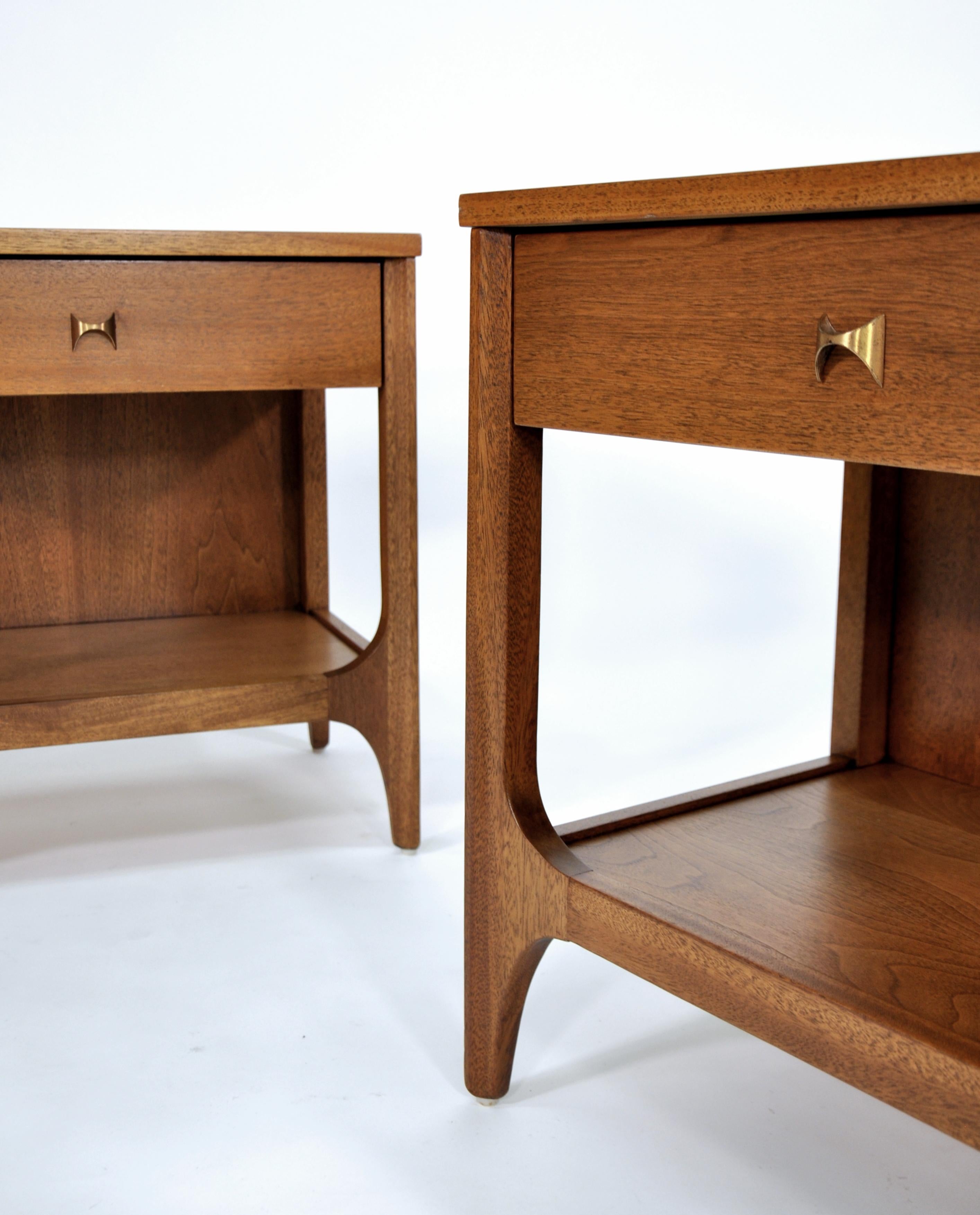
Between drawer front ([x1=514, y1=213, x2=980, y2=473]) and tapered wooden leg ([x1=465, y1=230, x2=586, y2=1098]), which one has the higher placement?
drawer front ([x1=514, y1=213, x2=980, y2=473])

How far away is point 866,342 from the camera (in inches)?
34.9

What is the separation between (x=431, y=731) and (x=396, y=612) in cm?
66

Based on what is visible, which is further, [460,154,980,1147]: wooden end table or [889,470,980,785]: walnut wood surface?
[889,470,980,785]: walnut wood surface

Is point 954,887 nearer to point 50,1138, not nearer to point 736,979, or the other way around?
point 736,979

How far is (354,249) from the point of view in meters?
1.80

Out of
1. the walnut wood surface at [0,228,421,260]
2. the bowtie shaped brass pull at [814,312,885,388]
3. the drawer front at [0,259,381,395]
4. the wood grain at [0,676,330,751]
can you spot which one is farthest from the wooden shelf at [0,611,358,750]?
the bowtie shaped brass pull at [814,312,885,388]

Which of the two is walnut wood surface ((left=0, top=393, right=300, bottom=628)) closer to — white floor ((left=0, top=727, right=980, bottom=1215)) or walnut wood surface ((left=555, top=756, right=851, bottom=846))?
white floor ((left=0, top=727, right=980, bottom=1215))

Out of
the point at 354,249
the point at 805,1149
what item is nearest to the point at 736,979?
the point at 805,1149

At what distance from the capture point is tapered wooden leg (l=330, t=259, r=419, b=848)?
1862 millimetres

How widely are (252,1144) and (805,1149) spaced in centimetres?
50

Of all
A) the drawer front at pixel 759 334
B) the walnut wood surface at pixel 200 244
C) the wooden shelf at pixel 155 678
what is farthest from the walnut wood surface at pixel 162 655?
the drawer front at pixel 759 334

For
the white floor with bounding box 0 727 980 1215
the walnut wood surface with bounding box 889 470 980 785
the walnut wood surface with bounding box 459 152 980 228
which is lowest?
the white floor with bounding box 0 727 980 1215

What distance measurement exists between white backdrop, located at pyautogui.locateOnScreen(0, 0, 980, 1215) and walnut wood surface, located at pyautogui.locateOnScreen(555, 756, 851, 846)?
25 cm

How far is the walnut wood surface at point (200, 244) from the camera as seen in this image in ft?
5.41
